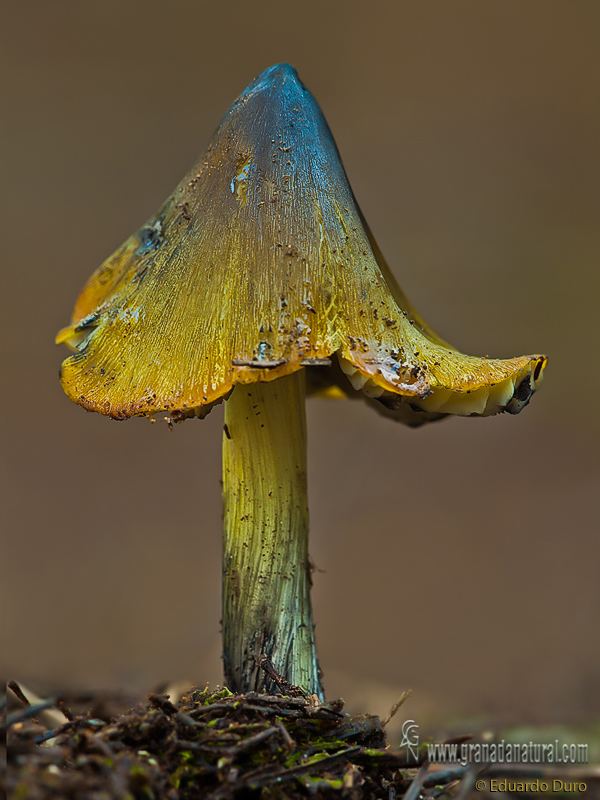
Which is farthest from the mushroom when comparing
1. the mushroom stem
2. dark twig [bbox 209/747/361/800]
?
dark twig [bbox 209/747/361/800]

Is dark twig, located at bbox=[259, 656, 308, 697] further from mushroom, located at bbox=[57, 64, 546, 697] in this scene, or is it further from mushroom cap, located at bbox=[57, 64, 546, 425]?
mushroom cap, located at bbox=[57, 64, 546, 425]

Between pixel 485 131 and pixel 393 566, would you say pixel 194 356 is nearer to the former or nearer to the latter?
pixel 393 566

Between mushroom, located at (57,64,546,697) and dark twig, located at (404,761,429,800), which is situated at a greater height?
mushroom, located at (57,64,546,697)

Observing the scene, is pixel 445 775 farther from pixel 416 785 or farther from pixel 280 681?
pixel 280 681

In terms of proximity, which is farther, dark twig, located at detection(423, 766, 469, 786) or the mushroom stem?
the mushroom stem

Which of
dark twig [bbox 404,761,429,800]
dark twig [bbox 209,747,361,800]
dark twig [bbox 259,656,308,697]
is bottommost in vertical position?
dark twig [bbox 404,761,429,800]

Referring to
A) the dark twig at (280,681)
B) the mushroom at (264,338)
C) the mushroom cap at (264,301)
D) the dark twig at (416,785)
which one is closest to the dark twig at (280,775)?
the dark twig at (416,785)

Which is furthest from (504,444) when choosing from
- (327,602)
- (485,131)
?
(485,131)

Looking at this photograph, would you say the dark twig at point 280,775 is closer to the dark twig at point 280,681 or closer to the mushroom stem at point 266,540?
the dark twig at point 280,681
